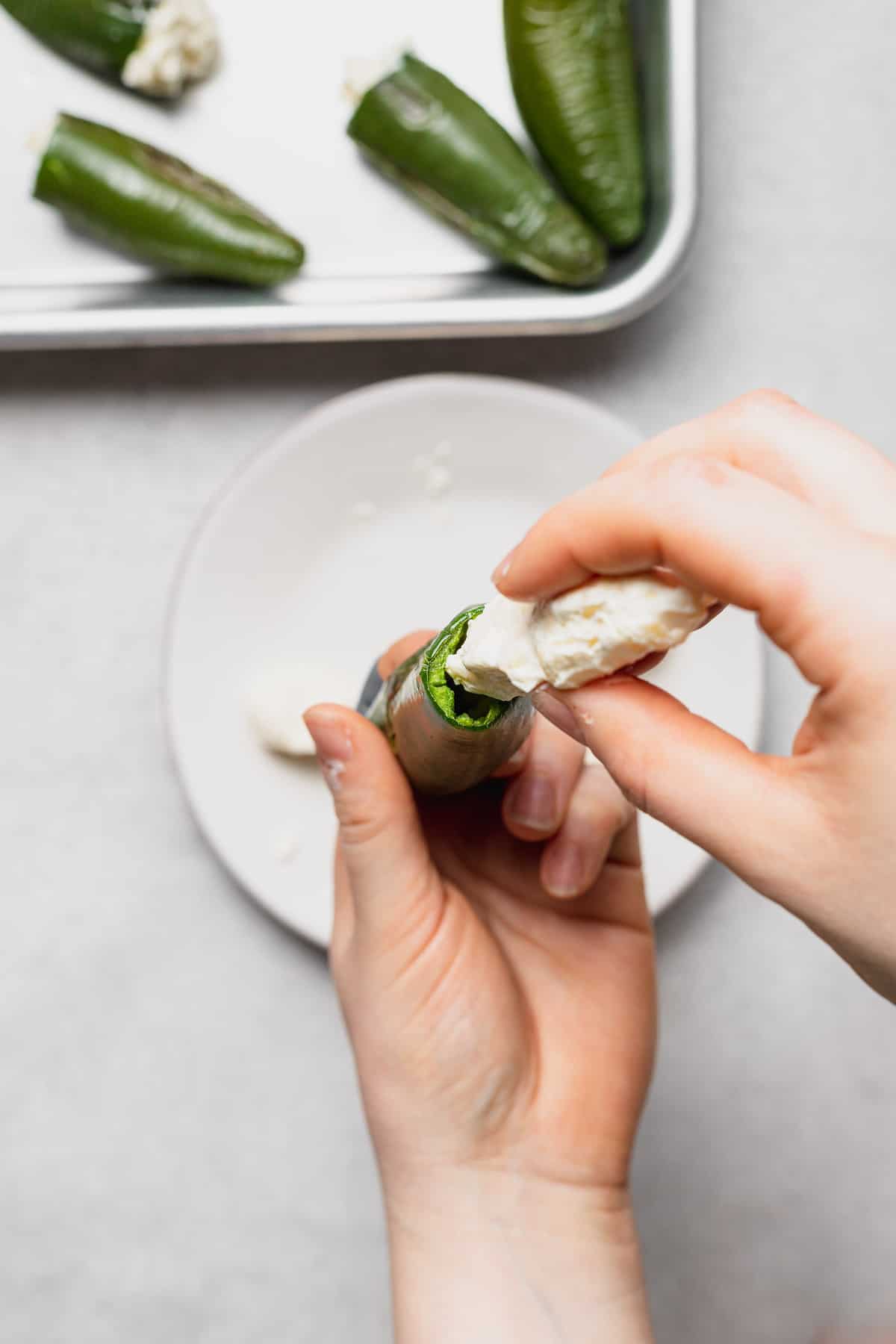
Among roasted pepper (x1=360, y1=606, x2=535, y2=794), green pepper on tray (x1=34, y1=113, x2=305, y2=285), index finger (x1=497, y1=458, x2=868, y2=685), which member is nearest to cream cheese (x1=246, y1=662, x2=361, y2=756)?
roasted pepper (x1=360, y1=606, x2=535, y2=794)

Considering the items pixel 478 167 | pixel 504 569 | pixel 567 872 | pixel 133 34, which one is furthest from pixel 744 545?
pixel 133 34

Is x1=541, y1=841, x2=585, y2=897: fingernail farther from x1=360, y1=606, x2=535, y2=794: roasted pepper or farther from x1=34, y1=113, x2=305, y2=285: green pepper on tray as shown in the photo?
x1=34, y1=113, x2=305, y2=285: green pepper on tray

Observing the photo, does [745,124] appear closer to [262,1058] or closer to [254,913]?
[254,913]

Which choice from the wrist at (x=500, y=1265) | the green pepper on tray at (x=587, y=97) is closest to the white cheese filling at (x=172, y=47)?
the green pepper on tray at (x=587, y=97)

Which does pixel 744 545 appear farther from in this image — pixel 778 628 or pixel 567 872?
pixel 567 872

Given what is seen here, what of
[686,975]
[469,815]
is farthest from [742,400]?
[686,975]

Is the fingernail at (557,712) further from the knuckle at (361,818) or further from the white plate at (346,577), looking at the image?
the white plate at (346,577)
